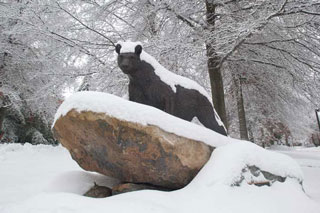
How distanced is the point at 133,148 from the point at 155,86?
1.03m

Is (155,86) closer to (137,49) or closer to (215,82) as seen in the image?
(137,49)

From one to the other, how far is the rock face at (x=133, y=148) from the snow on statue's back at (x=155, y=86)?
2.49ft

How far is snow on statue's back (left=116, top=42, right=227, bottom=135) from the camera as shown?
3252 millimetres

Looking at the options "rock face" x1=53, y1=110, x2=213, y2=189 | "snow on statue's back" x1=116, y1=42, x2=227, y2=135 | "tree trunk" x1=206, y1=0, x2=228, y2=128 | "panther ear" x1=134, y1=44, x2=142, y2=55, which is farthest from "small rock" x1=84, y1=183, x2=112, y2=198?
"tree trunk" x1=206, y1=0, x2=228, y2=128

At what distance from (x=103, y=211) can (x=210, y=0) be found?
597 centimetres

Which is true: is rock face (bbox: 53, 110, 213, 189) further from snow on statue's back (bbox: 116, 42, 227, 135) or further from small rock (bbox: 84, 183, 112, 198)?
snow on statue's back (bbox: 116, 42, 227, 135)

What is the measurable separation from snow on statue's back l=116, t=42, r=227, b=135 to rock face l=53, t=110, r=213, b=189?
2.49ft

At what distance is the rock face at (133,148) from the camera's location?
8.61ft

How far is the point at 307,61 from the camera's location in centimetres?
652

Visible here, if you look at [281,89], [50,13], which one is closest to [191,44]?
[50,13]

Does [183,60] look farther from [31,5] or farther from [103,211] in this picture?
[103,211]

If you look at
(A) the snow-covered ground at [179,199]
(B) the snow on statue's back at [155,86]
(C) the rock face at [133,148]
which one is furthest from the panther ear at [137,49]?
(A) the snow-covered ground at [179,199]

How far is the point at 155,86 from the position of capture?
11.0 feet

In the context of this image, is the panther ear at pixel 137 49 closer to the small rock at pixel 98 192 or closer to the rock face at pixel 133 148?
the rock face at pixel 133 148
